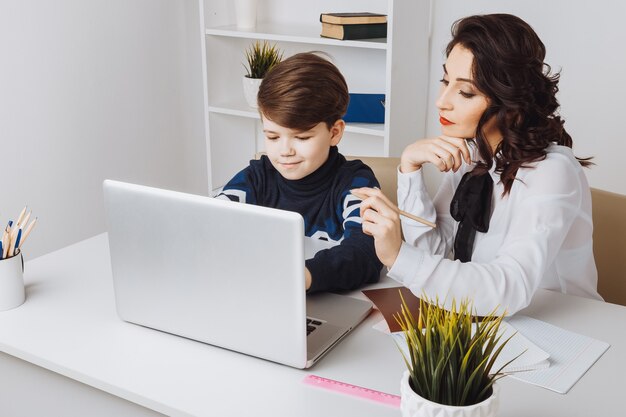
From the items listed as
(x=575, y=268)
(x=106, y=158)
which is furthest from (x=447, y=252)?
(x=106, y=158)

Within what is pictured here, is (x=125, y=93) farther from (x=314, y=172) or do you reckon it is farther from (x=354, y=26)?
(x=314, y=172)

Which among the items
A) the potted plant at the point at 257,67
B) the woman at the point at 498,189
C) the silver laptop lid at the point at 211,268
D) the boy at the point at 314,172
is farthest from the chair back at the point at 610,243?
the potted plant at the point at 257,67

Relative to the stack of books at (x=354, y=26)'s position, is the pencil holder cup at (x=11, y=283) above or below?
below

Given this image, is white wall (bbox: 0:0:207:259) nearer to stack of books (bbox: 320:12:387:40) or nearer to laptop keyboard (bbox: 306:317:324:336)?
stack of books (bbox: 320:12:387:40)

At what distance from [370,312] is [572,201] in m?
0.43

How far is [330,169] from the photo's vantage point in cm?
168

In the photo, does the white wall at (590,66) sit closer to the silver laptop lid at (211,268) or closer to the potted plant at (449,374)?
the silver laptop lid at (211,268)

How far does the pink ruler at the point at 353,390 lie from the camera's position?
1.12 metres

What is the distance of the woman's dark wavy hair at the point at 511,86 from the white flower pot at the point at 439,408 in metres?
0.59

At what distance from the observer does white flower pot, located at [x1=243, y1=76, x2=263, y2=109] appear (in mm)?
3066

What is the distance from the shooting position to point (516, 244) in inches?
54.2

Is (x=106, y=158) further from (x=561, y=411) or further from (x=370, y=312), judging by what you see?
(x=561, y=411)

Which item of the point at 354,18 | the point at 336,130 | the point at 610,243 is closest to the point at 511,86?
the point at 336,130

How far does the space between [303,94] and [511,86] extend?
41 cm
